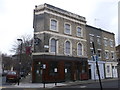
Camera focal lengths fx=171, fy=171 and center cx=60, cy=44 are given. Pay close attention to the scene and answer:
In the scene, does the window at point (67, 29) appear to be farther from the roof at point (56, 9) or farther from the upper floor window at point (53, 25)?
the upper floor window at point (53, 25)

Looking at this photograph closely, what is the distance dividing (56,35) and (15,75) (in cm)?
906

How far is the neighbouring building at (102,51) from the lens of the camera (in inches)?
1351

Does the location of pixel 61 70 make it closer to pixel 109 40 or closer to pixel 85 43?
pixel 85 43

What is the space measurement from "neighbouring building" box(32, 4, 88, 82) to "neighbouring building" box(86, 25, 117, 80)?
228 cm

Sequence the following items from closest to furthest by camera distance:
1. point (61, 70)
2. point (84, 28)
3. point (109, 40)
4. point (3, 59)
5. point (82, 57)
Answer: point (61, 70) → point (82, 57) → point (84, 28) → point (109, 40) → point (3, 59)

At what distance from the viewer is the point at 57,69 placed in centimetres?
2733

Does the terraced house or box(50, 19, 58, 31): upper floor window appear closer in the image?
the terraced house

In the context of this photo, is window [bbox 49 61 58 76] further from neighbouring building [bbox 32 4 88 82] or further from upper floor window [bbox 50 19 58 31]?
upper floor window [bbox 50 19 58 31]

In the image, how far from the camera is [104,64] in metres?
37.3

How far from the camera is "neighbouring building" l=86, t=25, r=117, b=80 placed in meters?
34.3

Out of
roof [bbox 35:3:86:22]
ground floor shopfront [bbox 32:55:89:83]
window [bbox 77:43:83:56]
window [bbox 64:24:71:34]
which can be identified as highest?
roof [bbox 35:3:86:22]

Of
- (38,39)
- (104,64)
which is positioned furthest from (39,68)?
(104,64)

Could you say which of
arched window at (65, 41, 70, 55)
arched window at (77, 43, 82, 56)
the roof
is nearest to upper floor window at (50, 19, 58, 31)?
the roof

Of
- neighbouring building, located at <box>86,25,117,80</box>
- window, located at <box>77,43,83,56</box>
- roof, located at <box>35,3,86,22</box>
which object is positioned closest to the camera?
roof, located at <box>35,3,86,22</box>
